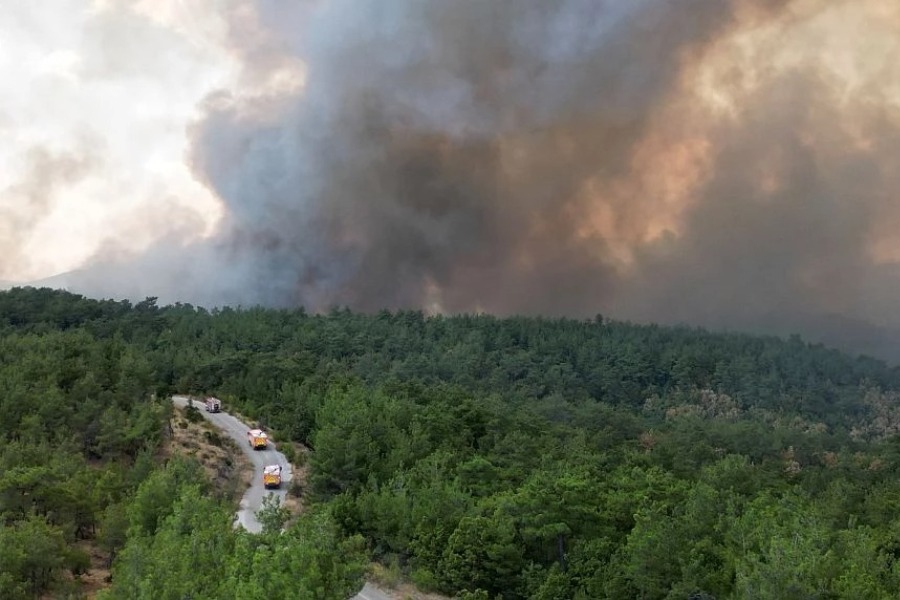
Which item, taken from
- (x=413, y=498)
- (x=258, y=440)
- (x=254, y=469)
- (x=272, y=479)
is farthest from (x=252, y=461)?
(x=413, y=498)

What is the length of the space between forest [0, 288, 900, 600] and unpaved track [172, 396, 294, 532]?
90.1 inches

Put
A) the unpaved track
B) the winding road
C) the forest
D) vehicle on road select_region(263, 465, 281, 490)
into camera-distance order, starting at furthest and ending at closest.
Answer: vehicle on road select_region(263, 465, 281, 490)
the unpaved track
the winding road
the forest

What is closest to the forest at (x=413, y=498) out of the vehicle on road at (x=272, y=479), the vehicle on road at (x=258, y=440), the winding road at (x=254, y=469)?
the winding road at (x=254, y=469)

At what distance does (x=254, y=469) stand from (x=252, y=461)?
2.76 metres

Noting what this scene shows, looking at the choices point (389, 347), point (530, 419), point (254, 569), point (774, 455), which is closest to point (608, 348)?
point (389, 347)

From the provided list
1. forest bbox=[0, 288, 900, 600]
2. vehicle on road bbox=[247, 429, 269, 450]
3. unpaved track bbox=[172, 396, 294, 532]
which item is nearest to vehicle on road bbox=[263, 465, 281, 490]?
unpaved track bbox=[172, 396, 294, 532]

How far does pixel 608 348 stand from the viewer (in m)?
200

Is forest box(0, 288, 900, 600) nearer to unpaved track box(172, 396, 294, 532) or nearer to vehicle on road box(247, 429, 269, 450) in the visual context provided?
unpaved track box(172, 396, 294, 532)

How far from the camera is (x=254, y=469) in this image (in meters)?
66.6

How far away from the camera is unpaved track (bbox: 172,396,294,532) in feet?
165

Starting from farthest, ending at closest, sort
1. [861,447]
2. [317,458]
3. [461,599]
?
[861,447] → [317,458] → [461,599]

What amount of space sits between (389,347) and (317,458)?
105771mm

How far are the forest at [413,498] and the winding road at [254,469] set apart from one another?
6.85ft

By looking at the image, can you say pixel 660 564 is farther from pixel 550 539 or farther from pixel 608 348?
pixel 608 348
